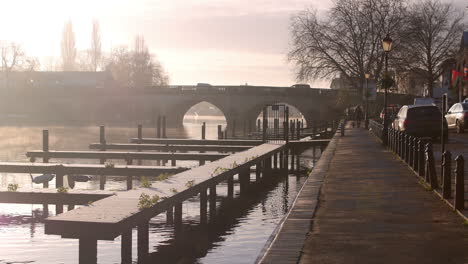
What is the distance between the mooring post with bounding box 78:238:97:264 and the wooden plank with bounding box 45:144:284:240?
0.13 metres

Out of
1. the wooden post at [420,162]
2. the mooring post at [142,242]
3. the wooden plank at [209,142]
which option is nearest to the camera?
the mooring post at [142,242]

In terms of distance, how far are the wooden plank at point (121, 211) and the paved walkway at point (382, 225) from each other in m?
2.44

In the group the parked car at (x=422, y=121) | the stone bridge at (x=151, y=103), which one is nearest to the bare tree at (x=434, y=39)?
the stone bridge at (x=151, y=103)

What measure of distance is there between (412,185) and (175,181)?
4.72 m

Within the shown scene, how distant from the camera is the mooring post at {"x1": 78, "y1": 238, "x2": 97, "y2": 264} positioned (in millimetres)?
8719

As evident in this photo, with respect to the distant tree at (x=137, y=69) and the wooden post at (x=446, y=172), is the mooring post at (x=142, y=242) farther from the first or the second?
the distant tree at (x=137, y=69)

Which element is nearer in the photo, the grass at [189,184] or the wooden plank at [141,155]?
the grass at [189,184]

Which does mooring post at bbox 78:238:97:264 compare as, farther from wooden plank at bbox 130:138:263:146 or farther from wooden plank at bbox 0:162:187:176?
wooden plank at bbox 130:138:263:146

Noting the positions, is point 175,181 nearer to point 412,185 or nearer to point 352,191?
point 352,191

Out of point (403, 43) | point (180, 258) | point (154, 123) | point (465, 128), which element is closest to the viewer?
point (180, 258)

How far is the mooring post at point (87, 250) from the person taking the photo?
8.72m

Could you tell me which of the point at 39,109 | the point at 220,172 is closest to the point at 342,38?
the point at 220,172

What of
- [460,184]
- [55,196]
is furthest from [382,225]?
[55,196]

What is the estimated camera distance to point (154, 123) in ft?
295
